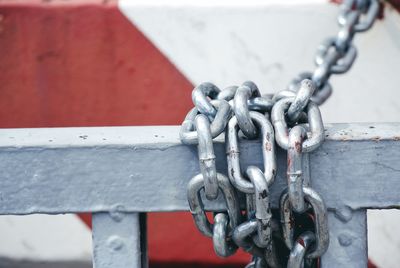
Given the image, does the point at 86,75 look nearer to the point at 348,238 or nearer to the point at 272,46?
the point at 272,46

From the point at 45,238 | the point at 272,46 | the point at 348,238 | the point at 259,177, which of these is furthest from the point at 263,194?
the point at 45,238

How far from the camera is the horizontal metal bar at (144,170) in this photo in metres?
0.67

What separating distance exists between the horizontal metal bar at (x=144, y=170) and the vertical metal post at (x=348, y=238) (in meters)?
0.01

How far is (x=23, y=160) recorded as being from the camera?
0.70 m

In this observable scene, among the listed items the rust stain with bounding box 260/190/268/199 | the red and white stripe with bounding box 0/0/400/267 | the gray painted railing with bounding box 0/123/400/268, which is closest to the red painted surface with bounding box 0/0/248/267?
the red and white stripe with bounding box 0/0/400/267

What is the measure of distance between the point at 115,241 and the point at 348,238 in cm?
25

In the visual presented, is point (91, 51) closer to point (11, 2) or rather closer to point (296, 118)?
point (11, 2)

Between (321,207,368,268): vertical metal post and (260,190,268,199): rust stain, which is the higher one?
(260,190,268,199): rust stain

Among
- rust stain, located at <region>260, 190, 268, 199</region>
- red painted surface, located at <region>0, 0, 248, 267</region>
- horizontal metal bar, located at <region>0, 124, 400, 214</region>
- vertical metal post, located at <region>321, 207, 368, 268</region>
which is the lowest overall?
vertical metal post, located at <region>321, 207, 368, 268</region>

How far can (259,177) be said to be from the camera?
2.03 ft

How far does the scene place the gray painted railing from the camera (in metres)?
0.68

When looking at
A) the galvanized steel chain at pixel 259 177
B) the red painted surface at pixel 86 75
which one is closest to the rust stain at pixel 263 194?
the galvanized steel chain at pixel 259 177

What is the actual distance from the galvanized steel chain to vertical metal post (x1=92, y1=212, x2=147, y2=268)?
8 cm

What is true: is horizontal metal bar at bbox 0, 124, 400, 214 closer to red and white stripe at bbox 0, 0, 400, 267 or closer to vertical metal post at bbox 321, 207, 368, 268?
vertical metal post at bbox 321, 207, 368, 268
